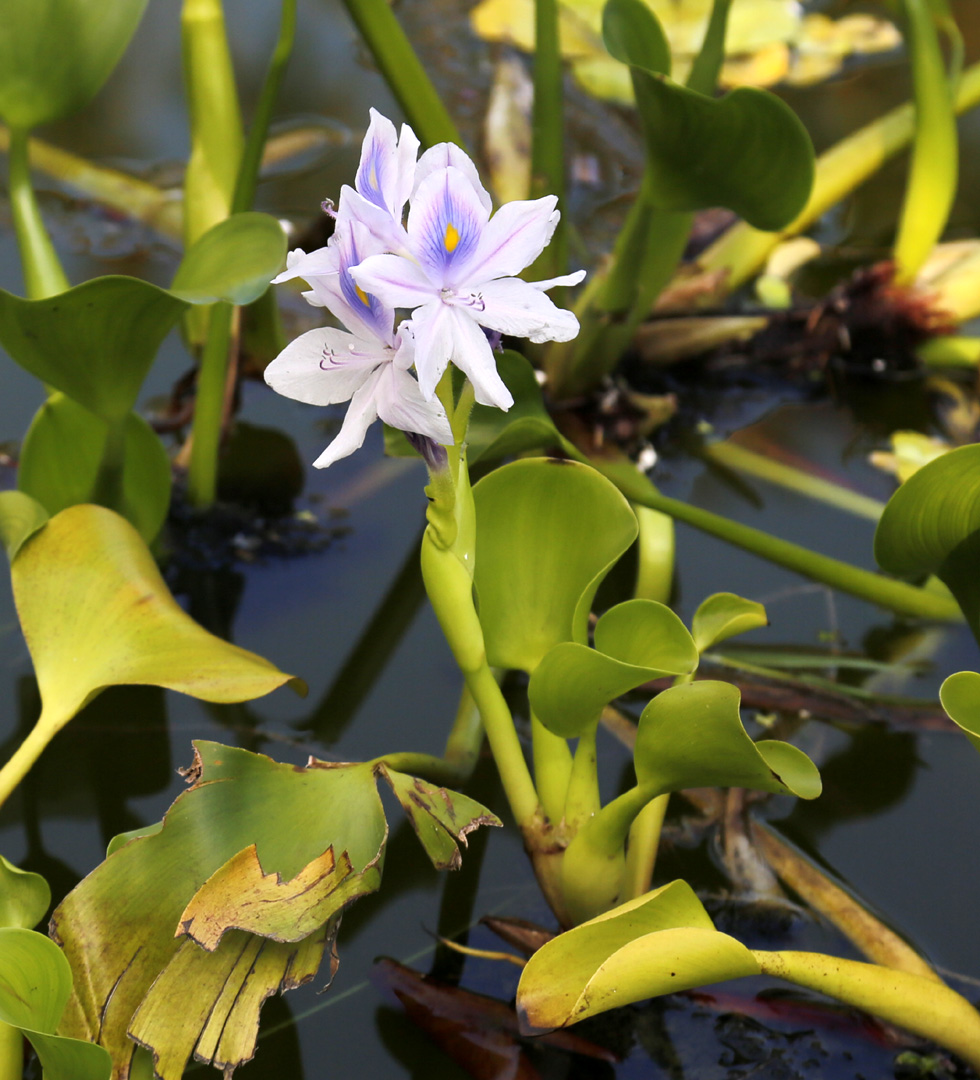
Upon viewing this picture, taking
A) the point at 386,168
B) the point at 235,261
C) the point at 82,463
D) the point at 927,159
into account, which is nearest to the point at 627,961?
the point at 386,168

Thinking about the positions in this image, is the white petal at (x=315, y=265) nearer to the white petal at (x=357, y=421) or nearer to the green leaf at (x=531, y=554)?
the white petal at (x=357, y=421)

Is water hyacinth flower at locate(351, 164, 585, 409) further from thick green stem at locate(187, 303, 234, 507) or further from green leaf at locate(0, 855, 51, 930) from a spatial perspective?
thick green stem at locate(187, 303, 234, 507)

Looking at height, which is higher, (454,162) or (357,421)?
(454,162)

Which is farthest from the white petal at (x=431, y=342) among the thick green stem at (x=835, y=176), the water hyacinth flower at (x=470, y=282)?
the thick green stem at (x=835, y=176)

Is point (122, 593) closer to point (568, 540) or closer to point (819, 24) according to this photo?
point (568, 540)

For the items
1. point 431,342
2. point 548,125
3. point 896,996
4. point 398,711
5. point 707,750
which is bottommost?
point 398,711

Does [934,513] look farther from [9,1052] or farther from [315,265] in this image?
[9,1052]
